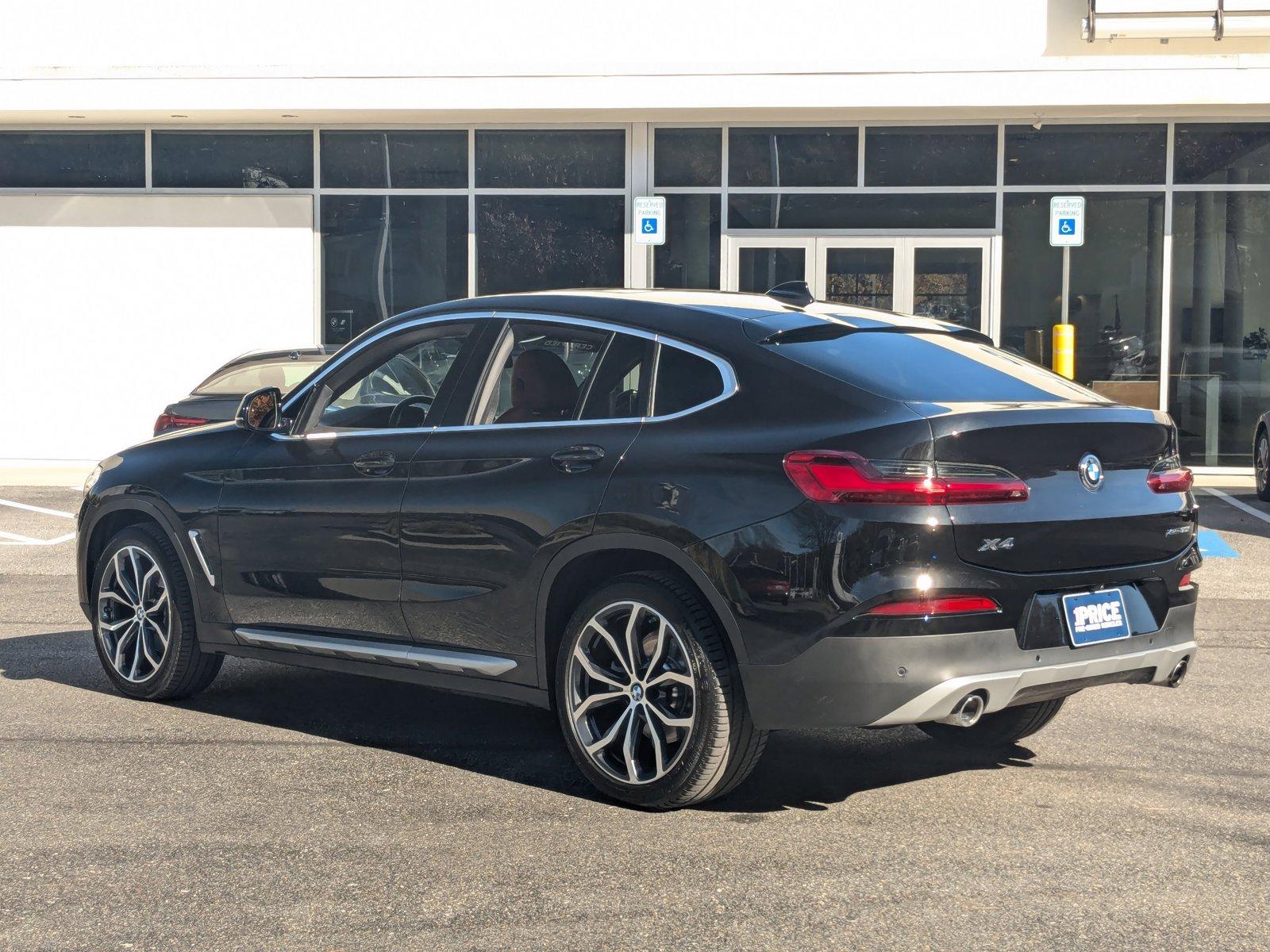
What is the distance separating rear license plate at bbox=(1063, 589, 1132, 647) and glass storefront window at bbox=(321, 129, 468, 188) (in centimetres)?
1547

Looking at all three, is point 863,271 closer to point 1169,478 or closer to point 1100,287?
point 1100,287

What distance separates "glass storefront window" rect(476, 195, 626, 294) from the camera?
1936cm

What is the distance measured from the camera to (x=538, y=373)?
221 inches

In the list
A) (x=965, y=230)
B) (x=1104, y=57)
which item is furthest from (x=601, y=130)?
(x=1104, y=57)

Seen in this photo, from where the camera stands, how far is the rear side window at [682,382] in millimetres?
5141

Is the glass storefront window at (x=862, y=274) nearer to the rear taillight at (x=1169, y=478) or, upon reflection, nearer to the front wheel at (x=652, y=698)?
the rear taillight at (x=1169, y=478)

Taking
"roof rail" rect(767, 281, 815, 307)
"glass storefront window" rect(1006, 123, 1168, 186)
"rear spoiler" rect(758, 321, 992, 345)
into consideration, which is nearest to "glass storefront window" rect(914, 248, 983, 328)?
"glass storefront window" rect(1006, 123, 1168, 186)

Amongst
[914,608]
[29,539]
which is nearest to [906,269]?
[29,539]

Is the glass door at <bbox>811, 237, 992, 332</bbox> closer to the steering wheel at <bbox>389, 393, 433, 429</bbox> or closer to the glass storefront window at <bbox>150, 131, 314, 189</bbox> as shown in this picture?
the glass storefront window at <bbox>150, 131, 314, 189</bbox>

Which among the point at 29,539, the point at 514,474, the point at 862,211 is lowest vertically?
the point at 29,539

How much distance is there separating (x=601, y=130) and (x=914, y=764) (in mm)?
14493

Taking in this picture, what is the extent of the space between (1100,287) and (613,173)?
5746 mm

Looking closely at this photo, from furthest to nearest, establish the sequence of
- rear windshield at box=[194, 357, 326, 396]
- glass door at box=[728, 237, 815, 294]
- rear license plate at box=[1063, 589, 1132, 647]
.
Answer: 1. glass door at box=[728, 237, 815, 294]
2. rear windshield at box=[194, 357, 326, 396]
3. rear license plate at box=[1063, 589, 1132, 647]

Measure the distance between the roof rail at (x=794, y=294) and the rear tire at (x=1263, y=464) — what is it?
34.1 feet
